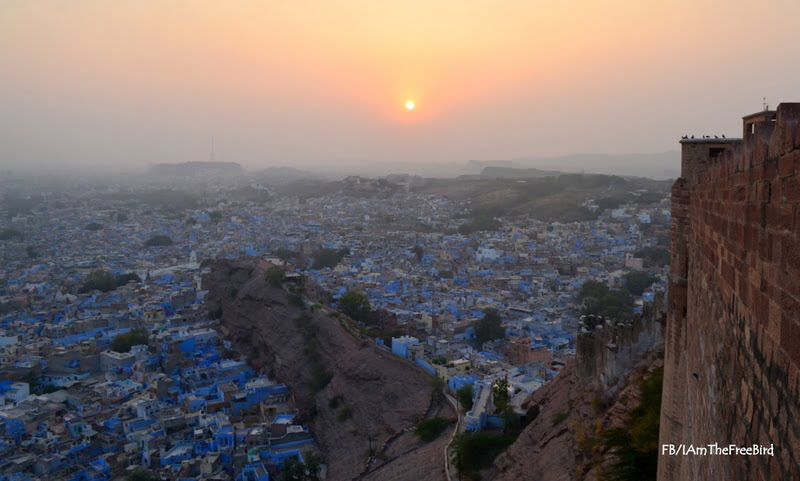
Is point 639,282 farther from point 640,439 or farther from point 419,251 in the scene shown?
A: point 640,439

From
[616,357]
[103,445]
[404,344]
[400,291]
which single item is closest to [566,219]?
[400,291]

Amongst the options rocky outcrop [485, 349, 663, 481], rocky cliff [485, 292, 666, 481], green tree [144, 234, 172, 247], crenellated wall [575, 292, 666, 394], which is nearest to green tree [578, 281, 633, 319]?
rocky outcrop [485, 349, 663, 481]

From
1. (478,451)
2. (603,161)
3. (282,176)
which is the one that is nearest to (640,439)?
(478,451)

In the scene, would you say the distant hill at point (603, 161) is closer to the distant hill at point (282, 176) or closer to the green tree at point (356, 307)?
the distant hill at point (282, 176)

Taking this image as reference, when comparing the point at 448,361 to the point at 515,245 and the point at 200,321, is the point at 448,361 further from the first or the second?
the point at 515,245

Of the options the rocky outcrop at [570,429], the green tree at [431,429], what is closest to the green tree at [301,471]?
the green tree at [431,429]

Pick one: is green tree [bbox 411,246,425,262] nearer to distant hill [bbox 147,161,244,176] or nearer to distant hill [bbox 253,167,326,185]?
distant hill [bbox 253,167,326,185]
